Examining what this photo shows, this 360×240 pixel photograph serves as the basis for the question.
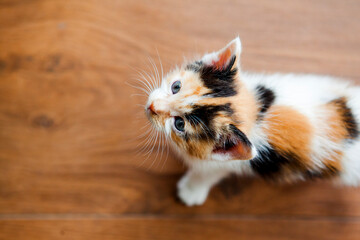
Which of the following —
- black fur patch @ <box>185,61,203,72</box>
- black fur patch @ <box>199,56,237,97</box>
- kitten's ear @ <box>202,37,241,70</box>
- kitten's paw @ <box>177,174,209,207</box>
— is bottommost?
kitten's paw @ <box>177,174,209,207</box>

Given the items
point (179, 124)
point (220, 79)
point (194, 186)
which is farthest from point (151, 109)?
point (194, 186)

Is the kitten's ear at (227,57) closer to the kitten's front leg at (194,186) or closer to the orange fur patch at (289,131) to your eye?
the orange fur patch at (289,131)

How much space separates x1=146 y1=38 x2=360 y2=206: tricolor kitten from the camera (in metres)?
0.70

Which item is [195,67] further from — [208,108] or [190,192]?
[190,192]

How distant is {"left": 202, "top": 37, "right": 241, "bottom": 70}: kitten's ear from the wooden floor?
0.41m

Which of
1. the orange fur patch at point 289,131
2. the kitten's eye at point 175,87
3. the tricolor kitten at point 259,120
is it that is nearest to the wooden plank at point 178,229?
the tricolor kitten at point 259,120

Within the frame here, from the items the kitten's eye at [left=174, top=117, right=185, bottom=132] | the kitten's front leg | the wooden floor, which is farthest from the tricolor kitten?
the wooden floor

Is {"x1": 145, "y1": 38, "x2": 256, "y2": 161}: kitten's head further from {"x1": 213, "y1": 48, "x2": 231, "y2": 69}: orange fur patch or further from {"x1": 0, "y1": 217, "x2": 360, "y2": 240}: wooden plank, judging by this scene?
{"x1": 0, "y1": 217, "x2": 360, "y2": 240}: wooden plank

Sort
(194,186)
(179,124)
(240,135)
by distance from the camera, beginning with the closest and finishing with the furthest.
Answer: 1. (240,135)
2. (179,124)
3. (194,186)

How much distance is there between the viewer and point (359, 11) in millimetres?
1187

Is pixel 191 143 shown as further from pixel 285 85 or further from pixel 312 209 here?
pixel 312 209

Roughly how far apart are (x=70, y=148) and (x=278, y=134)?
2.69ft

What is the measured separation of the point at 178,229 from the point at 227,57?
73 centimetres

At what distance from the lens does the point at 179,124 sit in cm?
75
